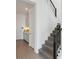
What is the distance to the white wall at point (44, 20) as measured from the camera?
17.3 ft

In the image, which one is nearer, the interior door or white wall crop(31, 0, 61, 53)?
white wall crop(31, 0, 61, 53)

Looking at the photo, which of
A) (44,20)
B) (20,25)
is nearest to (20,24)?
(20,25)

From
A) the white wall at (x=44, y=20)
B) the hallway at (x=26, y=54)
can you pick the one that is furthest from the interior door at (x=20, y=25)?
the white wall at (x=44, y=20)

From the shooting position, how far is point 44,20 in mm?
5387

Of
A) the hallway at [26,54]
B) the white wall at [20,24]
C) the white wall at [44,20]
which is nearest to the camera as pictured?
the hallway at [26,54]

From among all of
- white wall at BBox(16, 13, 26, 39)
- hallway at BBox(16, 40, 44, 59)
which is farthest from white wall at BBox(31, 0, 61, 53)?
white wall at BBox(16, 13, 26, 39)

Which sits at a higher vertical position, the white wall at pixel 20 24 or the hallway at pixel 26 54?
the white wall at pixel 20 24

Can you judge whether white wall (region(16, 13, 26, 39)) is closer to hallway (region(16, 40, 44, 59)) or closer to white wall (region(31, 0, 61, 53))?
hallway (region(16, 40, 44, 59))

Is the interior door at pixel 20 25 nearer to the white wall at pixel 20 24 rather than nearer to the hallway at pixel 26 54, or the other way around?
the white wall at pixel 20 24

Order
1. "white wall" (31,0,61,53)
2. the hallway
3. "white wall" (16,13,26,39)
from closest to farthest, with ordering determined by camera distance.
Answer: the hallway
"white wall" (31,0,61,53)
"white wall" (16,13,26,39)

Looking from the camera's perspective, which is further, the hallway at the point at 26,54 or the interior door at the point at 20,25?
the interior door at the point at 20,25

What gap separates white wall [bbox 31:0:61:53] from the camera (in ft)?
17.3

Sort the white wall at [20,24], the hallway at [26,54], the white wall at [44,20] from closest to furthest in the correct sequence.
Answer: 1. the hallway at [26,54]
2. the white wall at [44,20]
3. the white wall at [20,24]
